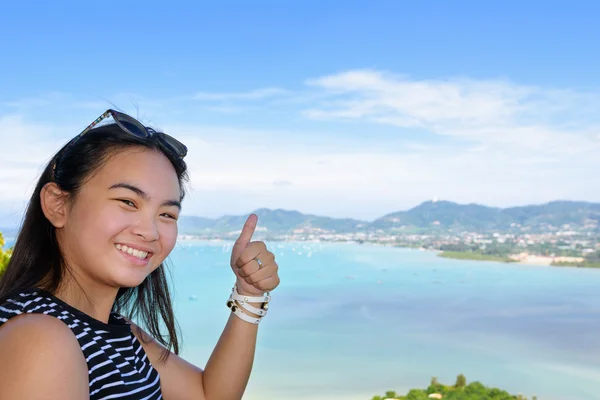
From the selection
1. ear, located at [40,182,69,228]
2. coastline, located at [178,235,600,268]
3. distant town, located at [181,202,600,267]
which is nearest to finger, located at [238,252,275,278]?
ear, located at [40,182,69,228]

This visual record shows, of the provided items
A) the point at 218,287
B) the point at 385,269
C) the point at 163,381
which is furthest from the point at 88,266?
the point at 385,269

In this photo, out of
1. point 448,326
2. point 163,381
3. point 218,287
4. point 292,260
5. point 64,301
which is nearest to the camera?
point 64,301

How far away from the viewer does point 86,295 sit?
3.31 ft

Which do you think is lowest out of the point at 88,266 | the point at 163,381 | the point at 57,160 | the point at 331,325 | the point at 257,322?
the point at 331,325

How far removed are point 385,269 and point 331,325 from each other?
815cm

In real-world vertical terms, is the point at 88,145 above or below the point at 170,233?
above

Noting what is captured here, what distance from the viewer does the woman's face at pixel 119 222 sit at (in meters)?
0.95

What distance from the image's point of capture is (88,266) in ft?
3.19

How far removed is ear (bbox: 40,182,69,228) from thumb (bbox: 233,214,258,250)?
336mm

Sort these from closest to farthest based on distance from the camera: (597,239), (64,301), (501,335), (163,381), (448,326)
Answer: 1. (64,301)
2. (163,381)
3. (501,335)
4. (448,326)
5. (597,239)

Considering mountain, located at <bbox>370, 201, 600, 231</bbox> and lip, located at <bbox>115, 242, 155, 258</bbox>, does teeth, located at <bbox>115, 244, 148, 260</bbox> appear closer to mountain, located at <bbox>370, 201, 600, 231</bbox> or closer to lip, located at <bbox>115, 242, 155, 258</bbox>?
lip, located at <bbox>115, 242, 155, 258</bbox>

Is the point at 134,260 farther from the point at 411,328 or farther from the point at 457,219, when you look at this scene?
the point at 457,219

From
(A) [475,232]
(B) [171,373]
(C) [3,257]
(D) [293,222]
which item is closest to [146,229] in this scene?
(B) [171,373]

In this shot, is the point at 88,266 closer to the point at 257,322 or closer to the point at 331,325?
the point at 257,322
